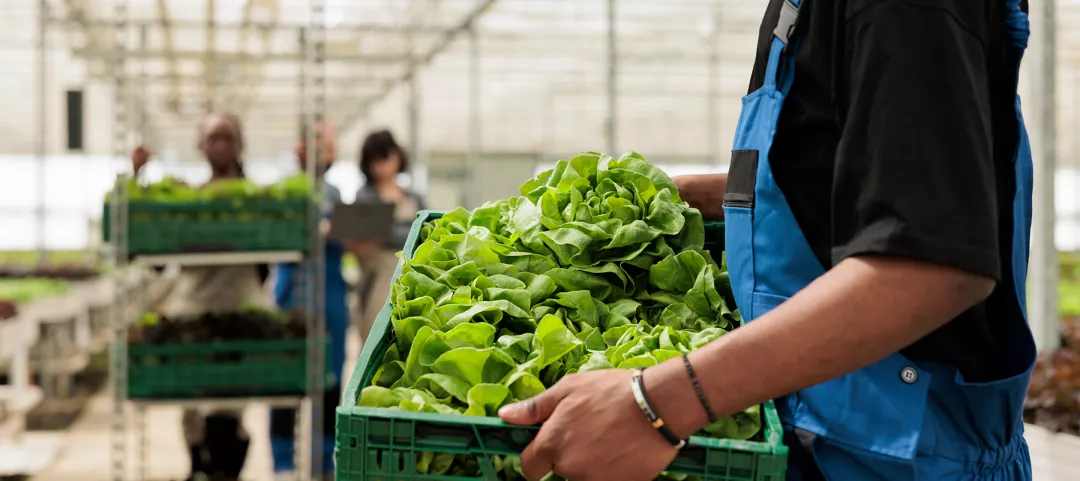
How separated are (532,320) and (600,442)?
356mm

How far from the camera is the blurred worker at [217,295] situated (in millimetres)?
4289

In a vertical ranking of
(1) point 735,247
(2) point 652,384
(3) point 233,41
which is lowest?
(2) point 652,384

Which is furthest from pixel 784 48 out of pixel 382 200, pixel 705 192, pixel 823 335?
pixel 382 200

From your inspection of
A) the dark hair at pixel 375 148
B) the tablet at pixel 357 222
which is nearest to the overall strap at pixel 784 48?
the tablet at pixel 357 222

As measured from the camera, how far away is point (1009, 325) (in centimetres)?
110

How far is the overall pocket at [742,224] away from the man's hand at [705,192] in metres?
0.45

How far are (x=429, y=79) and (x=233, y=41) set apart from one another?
8759mm

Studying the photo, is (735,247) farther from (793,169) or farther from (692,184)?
(692,184)

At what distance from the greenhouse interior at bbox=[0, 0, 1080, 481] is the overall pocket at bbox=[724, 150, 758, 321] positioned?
0.01 meters

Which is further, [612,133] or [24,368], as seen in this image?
[24,368]

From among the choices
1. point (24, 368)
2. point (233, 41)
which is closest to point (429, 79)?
point (233, 41)

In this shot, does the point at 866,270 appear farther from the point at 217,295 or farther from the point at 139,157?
the point at 139,157

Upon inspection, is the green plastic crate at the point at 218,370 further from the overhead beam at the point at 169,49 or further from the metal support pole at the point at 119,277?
the overhead beam at the point at 169,49

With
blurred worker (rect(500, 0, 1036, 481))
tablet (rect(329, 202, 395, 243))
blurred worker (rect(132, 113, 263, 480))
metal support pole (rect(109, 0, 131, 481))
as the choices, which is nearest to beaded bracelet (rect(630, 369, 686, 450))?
blurred worker (rect(500, 0, 1036, 481))
